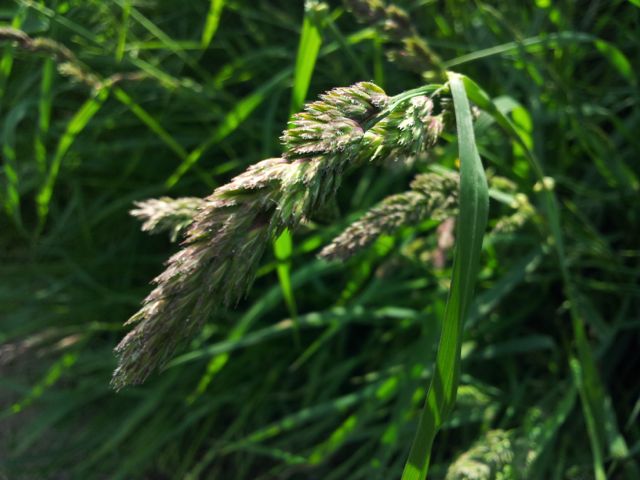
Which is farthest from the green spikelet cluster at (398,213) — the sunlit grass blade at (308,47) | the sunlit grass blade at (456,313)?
the sunlit grass blade at (308,47)

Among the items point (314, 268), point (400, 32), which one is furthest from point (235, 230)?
point (314, 268)

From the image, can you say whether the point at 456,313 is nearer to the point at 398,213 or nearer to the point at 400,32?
the point at 398,213

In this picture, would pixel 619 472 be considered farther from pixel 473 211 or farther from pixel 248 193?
pixel 248 193

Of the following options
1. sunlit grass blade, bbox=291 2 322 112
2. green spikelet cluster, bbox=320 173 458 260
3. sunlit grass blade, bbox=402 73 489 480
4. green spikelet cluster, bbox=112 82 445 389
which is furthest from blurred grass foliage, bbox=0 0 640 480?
green spikelet cluster, bbox=112 82 445 389

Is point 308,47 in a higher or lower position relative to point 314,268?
higher

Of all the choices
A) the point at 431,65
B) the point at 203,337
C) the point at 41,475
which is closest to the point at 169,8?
the point at 203,337

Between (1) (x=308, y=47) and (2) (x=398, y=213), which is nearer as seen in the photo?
(2) (x=398, y=213)
